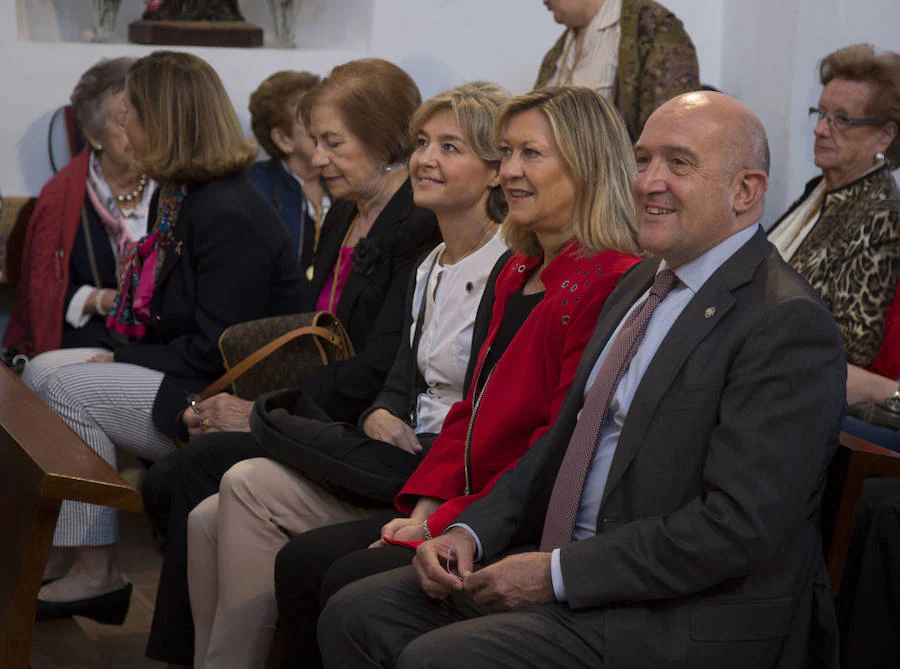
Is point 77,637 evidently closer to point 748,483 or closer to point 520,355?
point 520,355

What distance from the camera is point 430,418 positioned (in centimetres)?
277

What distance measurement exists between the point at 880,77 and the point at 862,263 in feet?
1.78

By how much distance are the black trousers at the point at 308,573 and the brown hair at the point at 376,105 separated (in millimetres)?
1170

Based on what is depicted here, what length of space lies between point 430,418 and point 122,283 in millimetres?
1421

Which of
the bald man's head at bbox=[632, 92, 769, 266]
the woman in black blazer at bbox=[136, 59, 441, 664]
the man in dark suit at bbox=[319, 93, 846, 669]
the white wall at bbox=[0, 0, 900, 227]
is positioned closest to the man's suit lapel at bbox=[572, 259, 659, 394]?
the man in dark suit at bbox=[319, 93, 846, 669]

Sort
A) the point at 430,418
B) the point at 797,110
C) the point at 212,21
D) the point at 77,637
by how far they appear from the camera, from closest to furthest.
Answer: the point at 430,418 < the point at 77,637 < the point at 797,110 < the point at 212,21

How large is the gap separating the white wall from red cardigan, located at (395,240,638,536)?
237 centimetres

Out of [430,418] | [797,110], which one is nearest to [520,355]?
[430,418]

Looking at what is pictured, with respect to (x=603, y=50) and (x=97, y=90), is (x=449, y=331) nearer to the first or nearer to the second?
(x=603, y=50)

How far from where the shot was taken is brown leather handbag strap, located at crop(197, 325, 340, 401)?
305cm

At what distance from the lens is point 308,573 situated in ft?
7.93

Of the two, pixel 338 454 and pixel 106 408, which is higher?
pixel 338 454

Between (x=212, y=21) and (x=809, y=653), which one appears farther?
(x=212, y=21)

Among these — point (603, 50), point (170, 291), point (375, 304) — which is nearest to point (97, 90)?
point (170, 291)
